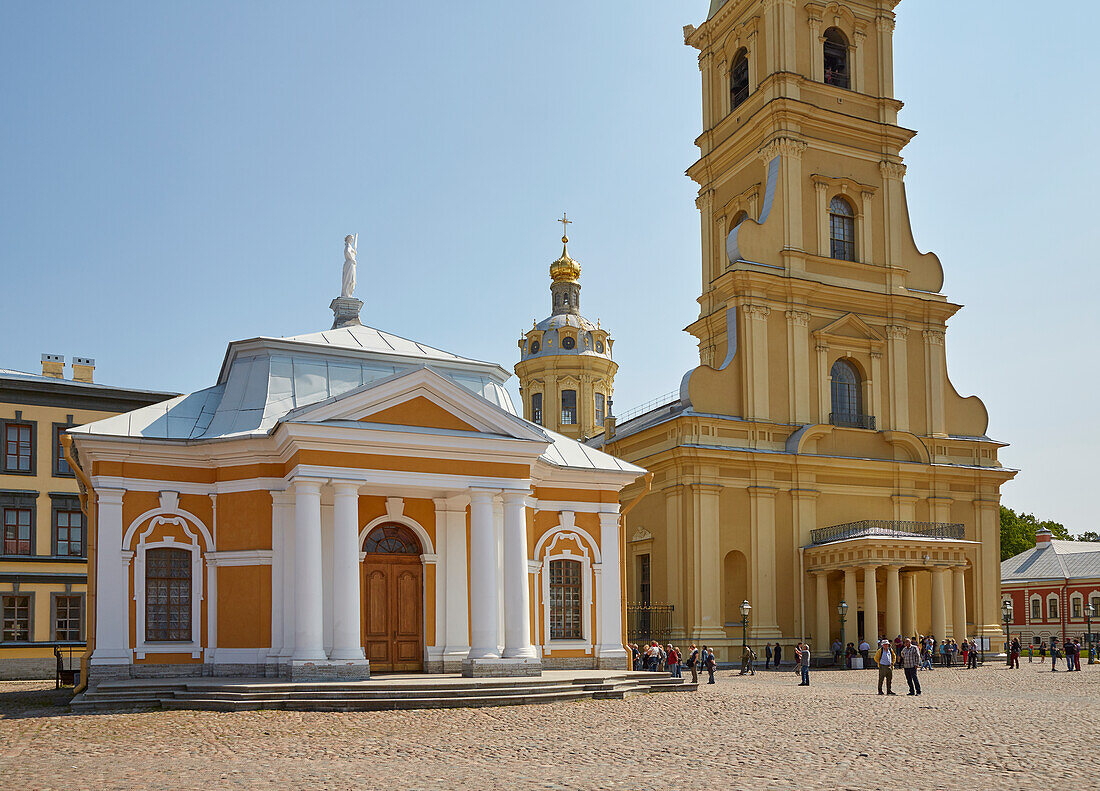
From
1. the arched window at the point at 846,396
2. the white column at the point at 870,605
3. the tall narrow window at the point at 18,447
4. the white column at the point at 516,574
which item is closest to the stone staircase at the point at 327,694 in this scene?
the white column at the point at 516,574

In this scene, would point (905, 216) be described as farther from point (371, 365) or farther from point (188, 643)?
point (188, 643)

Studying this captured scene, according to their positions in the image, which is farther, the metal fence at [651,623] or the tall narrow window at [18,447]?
the metal fence at [651,623]

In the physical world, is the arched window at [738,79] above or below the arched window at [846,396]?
above

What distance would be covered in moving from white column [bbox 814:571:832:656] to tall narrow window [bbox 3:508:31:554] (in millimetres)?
25376

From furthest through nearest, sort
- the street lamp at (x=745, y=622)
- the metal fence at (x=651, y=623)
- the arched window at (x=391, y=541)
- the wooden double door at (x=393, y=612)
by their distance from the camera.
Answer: the metal fence at (x=651, y=623), the street lamp at (x=745, y=622), the arched window at (x=391, y=541), the wooden double door at (x=393, y=612)

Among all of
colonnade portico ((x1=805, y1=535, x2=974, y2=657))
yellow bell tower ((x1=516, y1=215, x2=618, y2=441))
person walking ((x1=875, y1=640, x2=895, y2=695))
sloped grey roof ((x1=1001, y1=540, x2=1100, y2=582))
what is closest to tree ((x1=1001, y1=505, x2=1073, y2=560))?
sloped grey roof ((x1=1001, y1=540, x2=1100, y2=582))

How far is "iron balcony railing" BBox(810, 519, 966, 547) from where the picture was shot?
36125mm

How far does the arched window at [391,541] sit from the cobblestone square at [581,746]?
204 inches

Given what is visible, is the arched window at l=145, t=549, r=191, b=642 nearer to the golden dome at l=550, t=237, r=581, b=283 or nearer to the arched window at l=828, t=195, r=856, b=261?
the arched window at l=828, t=195, r=856, b=261

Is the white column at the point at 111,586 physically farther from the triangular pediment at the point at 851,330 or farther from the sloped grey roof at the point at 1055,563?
the sloped grey roof at the point at 1055,563

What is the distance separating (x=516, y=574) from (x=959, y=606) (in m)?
21.0

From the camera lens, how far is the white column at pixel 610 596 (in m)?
24.5

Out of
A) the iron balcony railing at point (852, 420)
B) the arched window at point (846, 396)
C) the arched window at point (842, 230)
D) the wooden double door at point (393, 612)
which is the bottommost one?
the wooden double door at point (393, 612)

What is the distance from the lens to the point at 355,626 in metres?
20.2
